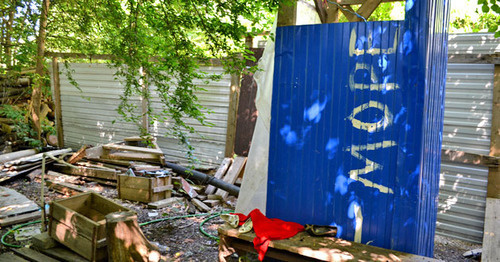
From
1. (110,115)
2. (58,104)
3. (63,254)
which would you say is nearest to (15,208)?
(63,254)

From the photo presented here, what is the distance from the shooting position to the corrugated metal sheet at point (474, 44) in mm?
6816

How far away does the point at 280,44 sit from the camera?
4559 mm

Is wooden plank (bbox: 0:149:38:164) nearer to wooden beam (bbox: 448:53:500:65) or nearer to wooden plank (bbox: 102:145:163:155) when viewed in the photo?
wooden plank (bbox: 102:145:163:155)

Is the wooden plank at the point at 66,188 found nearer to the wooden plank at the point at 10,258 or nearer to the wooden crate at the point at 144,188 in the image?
the wooden crate at the point at 144,188

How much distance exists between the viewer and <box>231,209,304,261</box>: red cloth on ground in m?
4.08

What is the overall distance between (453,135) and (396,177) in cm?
395

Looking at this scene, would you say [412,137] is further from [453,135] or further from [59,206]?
[59,206]

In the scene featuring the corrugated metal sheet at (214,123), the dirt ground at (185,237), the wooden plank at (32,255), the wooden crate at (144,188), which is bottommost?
the dirt ground at (185,237)

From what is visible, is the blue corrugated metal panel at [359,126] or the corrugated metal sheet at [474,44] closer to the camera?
the blue corrugated metal panel at [359,126]

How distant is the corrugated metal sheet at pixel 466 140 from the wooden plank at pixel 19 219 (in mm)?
7519

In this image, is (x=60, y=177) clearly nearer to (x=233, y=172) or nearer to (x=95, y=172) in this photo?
(x=95, y=172)

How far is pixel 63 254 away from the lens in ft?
16.5

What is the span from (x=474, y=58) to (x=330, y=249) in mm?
5031

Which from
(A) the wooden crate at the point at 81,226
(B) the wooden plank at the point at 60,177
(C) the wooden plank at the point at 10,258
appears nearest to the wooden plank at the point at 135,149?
(B) the wooden plank at the point at 60,177
